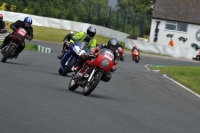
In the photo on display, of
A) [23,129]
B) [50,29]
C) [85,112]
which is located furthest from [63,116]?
[50,29]

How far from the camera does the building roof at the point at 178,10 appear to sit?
218ft

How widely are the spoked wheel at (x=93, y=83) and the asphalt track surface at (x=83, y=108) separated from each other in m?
0.16

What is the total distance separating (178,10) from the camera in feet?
221

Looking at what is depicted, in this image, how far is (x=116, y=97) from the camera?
14984 millimetres

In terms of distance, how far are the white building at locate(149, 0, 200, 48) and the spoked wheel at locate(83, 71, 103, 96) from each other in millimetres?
51945

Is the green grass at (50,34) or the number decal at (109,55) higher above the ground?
the number decal at (109,55)

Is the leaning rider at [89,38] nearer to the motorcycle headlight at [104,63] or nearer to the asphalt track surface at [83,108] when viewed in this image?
the asphalt track surface at [83,108]

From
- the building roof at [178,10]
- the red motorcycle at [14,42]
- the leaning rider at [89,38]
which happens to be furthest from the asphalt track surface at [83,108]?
the building roof at [178,10]

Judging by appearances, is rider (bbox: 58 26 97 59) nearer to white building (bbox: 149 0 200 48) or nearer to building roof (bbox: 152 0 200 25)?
white building (bbox: 149 0 200 48)

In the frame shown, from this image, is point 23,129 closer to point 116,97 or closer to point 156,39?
point 116,97

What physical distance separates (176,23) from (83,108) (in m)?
56.0

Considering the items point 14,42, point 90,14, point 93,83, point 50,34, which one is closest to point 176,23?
point 90,14

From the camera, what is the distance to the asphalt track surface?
9.09m

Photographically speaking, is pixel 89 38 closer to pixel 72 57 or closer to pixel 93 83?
pixel 72 57
